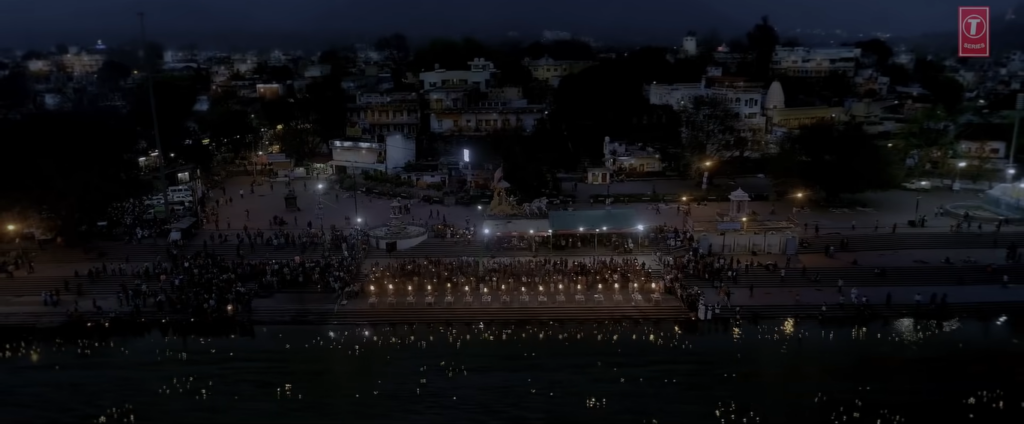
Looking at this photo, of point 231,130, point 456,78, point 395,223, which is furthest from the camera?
point 456,78

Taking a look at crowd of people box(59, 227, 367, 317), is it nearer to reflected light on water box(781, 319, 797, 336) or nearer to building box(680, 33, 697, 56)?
reflected light on water box(781, 319, 797, 336)

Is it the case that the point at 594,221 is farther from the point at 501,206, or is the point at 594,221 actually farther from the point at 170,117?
the point at 170,117

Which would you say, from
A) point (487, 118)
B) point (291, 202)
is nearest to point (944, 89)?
point (487, 118)

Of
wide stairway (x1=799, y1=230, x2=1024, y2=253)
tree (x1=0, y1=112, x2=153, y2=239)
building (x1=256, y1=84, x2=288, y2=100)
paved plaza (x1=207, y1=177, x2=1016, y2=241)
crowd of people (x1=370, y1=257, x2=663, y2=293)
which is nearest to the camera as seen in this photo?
crowd of people (x1=370, y1=257, x2=663, y2=293)

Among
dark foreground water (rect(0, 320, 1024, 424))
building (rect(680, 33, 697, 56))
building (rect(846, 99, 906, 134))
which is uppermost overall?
building (rect(680, 33, 697, 56))

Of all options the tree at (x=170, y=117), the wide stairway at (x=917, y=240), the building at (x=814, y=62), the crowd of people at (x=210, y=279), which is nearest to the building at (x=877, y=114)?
the building at (x=814, y=62)

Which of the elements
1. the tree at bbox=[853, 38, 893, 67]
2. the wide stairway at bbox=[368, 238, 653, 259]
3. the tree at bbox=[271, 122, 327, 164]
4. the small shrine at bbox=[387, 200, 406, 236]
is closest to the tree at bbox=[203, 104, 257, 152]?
the tree at bbox=[271, 122, 327, 164]
